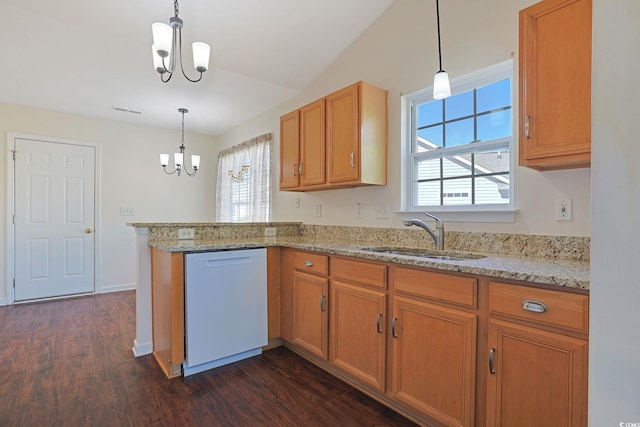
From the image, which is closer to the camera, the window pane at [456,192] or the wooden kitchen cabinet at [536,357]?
the wooden kitchen cabinet at [536,357]

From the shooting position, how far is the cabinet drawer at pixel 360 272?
6.24 ft

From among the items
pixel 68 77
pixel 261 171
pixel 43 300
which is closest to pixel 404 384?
pixel 261 171

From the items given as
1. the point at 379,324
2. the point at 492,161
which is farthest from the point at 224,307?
the point at 492,161

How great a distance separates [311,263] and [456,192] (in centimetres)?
119

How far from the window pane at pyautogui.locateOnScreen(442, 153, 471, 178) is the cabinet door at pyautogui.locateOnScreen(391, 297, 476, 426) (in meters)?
1.12

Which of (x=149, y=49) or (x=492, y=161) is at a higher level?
(x=149, y=49)

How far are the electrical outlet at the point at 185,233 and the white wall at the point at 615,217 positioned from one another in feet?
8.69

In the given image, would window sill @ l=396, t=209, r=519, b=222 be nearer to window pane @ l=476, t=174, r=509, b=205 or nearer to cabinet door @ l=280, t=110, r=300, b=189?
window pane @ l=476, t=174, r=509, b=205

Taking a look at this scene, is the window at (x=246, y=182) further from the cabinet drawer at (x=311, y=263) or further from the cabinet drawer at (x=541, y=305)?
the cabinet drawer at (x=541, y=305)

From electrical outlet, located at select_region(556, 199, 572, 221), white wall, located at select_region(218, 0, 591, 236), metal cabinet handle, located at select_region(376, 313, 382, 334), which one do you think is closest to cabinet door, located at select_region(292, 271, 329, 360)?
metal cabinet handle, located at select_region(376, 313, 382, 334)

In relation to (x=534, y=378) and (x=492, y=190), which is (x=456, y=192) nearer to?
(x=492, y=190)

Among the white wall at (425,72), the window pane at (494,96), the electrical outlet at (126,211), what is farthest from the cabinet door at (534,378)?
the electrical outlet at (126,211)

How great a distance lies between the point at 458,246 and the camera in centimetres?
221

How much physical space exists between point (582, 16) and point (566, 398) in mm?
1598
